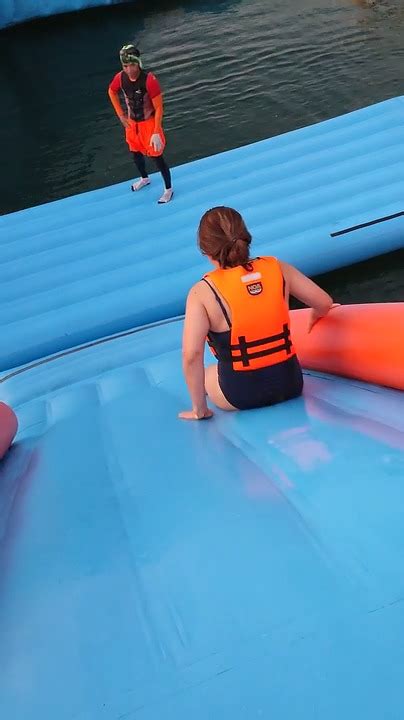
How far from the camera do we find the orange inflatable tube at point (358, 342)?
7.14ft

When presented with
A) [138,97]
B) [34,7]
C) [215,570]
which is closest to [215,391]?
[215,570]

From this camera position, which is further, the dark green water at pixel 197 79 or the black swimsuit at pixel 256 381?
the dark green water at pixel 197 79

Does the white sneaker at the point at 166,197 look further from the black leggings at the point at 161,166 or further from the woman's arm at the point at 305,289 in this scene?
the woman's arm at the point at 305,289

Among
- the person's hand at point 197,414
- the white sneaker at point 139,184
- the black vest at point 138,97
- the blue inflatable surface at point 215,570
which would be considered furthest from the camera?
the white sneaker at point 139,184

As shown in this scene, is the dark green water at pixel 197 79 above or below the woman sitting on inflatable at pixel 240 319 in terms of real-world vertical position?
above

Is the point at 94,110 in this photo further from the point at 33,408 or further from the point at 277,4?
the point at 33,408

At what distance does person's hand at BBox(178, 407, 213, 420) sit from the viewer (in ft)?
7.39

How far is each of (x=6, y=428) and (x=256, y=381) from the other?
40.0 inches

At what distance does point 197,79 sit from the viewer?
8352 millimetres

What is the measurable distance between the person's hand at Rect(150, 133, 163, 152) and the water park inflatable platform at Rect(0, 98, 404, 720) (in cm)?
167

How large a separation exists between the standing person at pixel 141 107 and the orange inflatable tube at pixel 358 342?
8.02 feet

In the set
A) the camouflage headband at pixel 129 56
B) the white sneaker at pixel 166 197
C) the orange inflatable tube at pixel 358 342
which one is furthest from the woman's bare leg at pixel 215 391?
the camouflage headband at pixel 129 56

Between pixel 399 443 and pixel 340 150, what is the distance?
3.67m

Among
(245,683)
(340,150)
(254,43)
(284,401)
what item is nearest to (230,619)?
(245,683)
